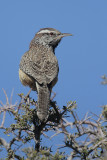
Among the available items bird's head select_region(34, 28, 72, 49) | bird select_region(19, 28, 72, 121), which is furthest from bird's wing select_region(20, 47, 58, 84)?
bird's head select_region(34, 28, 72, 49)

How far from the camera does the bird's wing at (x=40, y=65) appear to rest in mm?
4079

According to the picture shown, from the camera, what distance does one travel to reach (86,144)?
2664mm

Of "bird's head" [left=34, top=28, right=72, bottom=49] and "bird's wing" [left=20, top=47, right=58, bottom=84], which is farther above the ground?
"bird's head" [left=34, top=28, right=72, bottom=49]

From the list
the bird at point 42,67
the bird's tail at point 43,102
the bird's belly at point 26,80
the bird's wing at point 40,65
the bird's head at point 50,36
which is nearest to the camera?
the bird's tail at point 43,102

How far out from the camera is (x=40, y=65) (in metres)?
4.40

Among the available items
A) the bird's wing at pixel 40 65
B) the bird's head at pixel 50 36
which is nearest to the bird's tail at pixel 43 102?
the bird's wing at pixel 40 65

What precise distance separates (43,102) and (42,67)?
0.98m

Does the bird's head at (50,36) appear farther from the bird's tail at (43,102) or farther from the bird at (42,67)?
the bird's tail at (43,102)

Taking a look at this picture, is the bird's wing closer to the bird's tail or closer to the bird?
the bird

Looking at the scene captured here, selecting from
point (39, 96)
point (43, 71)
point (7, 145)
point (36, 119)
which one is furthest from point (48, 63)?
point (7, 145)

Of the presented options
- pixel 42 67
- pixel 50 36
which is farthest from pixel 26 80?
pixel 50 36

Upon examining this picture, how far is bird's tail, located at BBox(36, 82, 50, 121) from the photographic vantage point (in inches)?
128

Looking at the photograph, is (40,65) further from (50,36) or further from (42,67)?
(50,36)

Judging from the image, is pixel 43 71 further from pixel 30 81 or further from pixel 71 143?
pixel 71 143
